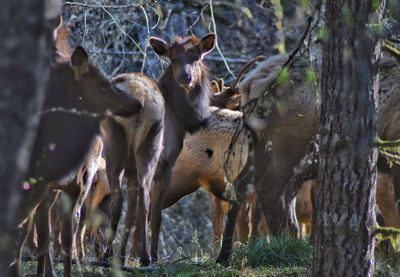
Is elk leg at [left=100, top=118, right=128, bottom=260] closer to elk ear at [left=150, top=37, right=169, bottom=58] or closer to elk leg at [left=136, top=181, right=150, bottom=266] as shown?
elk leg at [left=136, top=181, right=150, bottom=266]

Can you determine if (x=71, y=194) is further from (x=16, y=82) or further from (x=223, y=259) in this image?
(x=16, y=82)

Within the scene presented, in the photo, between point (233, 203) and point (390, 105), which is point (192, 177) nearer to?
point (390, 105)

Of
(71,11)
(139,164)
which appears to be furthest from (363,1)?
(71,11)

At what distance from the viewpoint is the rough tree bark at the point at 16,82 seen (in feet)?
9.61

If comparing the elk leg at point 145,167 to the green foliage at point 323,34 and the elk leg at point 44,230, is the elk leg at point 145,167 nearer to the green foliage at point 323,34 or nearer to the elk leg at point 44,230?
the elk leg at point 44,230

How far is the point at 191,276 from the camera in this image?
25.2ft

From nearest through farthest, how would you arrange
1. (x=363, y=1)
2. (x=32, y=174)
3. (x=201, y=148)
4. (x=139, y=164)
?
(x=363, y=1)
(x=32, y=174)
(x=139, y=164)
(x=201, y=148)

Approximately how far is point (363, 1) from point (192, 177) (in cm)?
667

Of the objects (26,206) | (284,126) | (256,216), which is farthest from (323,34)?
(256,216)

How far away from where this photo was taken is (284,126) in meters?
9.89

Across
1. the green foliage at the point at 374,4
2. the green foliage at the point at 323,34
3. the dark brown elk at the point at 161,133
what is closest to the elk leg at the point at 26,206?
the dark brown elk at the point at 161,133

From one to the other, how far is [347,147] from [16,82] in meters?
3.71

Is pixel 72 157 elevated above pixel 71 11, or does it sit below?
below

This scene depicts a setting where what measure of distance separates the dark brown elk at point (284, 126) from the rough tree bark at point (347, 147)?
127 inches
